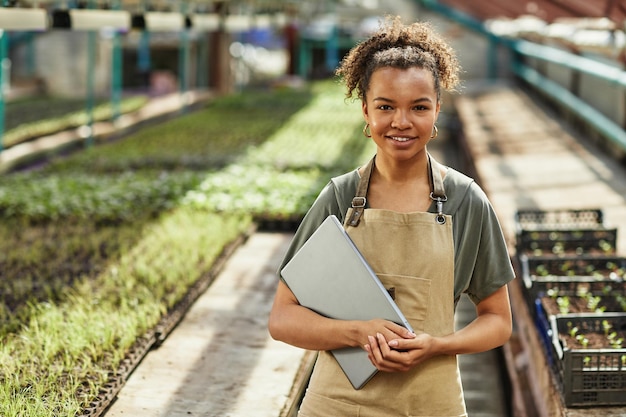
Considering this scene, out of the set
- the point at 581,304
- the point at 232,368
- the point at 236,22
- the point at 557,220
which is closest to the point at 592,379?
the point at 581,304

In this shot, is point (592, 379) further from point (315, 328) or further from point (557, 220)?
point (557, 220)

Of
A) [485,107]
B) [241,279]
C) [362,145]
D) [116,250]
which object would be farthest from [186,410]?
[485,107]

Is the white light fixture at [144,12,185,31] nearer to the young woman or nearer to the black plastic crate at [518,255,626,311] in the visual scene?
the black plastic crate at [518,255,626,311]

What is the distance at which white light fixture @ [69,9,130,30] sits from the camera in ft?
19.9

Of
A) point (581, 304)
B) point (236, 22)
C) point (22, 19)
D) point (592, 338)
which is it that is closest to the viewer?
point (592, 338)

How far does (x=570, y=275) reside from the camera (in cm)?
398

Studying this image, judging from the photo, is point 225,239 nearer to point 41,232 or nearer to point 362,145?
point 41,232

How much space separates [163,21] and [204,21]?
8.04ft

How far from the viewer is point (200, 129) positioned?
35.3 ft

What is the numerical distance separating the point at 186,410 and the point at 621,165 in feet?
18.2

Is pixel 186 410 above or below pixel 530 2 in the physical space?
below

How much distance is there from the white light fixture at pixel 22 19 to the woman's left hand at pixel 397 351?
3.49m

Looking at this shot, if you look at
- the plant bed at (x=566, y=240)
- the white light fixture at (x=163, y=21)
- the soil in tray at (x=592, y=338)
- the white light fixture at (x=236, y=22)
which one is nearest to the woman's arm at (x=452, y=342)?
the soil in tray at (x=592, y=338)

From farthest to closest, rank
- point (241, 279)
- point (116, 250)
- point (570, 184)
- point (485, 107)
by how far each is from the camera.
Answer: point (485, 107), point (570, 184), point (116, 250), point (241, 279)
